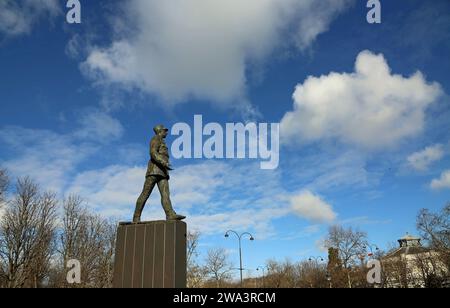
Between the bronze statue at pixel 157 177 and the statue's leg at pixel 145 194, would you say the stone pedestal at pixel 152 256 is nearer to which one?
the statue's leg at pixel 145 194

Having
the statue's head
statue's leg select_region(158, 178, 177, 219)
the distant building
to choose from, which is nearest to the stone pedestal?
statue's leg select_region(158, 178, 177, 219)

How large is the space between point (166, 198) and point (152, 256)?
6.26 feet

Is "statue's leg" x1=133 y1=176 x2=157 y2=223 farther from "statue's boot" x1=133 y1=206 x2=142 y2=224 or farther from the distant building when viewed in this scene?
the distant building

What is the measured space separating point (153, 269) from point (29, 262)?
2510 centimetres

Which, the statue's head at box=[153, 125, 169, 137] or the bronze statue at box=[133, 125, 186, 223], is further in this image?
the statue's head at box=[153, 125, 169, 137]

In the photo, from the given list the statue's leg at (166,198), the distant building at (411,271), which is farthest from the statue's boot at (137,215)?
the distant building at (411,271)

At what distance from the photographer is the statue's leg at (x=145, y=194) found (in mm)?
11297

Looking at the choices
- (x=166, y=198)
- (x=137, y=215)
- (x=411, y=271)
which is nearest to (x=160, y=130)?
(x=166, y=198)

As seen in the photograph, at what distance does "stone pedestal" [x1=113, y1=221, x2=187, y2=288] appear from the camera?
9867mm

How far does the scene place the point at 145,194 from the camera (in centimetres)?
1152

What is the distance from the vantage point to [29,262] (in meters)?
29.7

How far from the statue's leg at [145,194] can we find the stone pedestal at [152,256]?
544 millimetres

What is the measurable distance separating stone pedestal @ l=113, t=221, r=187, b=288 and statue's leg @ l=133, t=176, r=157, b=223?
54 cm
